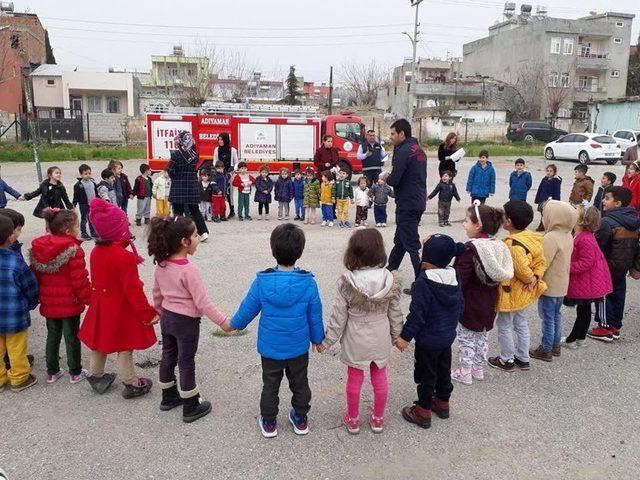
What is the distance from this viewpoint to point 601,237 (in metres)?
5.13

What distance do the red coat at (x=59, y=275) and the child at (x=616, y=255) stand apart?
4.70 m

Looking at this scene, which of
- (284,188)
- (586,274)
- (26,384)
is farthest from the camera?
(284,188)

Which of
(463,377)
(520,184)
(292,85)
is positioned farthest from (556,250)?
(292,85)

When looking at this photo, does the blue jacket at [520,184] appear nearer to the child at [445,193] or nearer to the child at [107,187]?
the child at [445,193]

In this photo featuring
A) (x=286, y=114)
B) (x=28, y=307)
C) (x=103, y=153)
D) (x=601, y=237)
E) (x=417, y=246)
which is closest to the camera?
(x=28, y=307)

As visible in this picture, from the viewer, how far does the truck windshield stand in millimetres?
19438

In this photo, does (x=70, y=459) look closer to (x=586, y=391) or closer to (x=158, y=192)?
(x=586, y=391)

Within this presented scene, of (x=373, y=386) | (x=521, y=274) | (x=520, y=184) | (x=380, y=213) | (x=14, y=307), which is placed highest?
(x=520, y=184)

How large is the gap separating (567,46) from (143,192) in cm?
5232

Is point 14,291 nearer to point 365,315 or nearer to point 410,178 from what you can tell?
point 365,315

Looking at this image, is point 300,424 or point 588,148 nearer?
point 300,424

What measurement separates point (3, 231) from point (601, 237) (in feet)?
17.1

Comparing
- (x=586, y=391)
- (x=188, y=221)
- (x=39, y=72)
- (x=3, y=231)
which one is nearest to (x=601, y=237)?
(x=586, y=391)

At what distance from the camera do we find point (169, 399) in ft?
12.4
